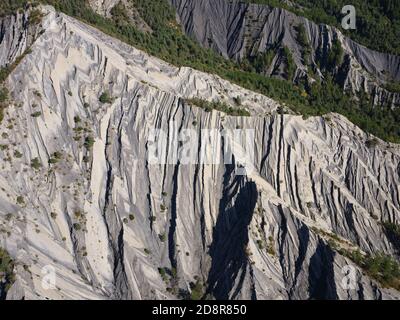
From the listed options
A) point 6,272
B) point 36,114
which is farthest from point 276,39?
point 6,272

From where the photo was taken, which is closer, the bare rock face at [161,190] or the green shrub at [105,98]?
the bare rock face at [161,190]

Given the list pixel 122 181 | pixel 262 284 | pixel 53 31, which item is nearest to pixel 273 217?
pixel 262 284

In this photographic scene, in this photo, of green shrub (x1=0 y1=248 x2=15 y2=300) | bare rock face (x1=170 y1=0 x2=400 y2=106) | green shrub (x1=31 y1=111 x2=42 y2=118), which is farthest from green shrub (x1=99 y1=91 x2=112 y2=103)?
bare rock face (x1=170 y1=0 x2=400 y2=106)

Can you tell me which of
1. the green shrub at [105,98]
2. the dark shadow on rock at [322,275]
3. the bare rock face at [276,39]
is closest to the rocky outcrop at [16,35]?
the green shrub at [105,98]

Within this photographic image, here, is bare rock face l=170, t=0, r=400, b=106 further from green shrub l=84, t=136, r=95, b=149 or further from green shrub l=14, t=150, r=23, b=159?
green shrub l=14, t=150, r=23, b=159

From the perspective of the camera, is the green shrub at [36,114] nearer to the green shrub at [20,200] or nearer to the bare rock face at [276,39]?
the green shrub at [20,200]

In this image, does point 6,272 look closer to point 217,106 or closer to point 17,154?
point 17,154
